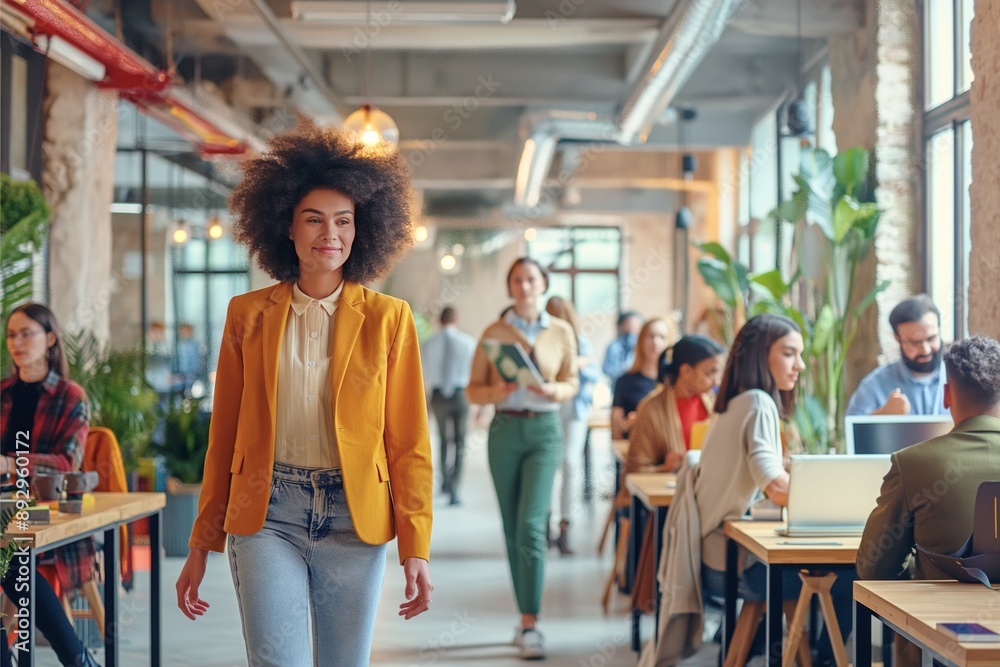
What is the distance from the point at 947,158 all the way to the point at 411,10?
3487 mm

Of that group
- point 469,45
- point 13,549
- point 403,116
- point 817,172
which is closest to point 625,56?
point 469,45

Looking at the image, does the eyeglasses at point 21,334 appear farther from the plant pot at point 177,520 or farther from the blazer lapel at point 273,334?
the plant pot at point 177,520

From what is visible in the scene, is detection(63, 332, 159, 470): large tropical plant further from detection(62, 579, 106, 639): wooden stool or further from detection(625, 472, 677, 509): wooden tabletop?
detection(625, 472, 677, 509): wooden tabletop

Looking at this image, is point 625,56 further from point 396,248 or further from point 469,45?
point 396,248

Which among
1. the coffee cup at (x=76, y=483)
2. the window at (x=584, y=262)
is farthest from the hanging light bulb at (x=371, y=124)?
the window at (x=584, y=262)

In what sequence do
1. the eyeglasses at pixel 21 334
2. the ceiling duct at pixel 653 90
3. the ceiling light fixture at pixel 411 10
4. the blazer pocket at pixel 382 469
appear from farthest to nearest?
the ceiling light fixture at pixel 411 10 < the ceiling duct at pixel 653 90 < the eyeglasses at pixel 21 334 < the blazer pocket at pixel 382 469

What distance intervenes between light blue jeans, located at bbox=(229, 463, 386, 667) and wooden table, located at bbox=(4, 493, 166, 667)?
1.33m

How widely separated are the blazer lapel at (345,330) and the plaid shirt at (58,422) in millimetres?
2285

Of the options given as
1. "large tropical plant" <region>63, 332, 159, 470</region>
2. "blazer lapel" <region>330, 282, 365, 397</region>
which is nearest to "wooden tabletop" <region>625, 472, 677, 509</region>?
"blazer lapel" <region>330, 282, 365, 397</region>

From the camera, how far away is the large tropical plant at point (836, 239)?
22.6 ft

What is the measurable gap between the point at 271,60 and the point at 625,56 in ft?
10.8

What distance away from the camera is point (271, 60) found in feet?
32.6

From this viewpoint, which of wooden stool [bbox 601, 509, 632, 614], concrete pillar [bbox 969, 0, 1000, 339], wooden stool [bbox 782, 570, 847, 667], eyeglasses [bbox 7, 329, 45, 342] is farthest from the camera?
wooden stool [bbox 601, 509, 632, 614]

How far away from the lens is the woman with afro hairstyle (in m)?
2.42
